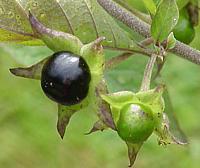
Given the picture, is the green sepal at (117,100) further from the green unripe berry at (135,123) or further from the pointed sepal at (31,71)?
the pointed sepal at (31,71)

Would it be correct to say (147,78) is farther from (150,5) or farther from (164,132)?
(150,5)

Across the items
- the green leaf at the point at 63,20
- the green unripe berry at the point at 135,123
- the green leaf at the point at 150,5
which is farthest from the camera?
the green leaf at the point at 150,5

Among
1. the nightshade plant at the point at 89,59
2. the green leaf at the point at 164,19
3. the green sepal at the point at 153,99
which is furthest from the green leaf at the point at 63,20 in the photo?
the green sepal at the point at 153,99

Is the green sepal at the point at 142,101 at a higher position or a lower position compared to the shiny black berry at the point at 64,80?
lower

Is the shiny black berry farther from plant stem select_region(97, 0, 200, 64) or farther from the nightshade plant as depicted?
plant stem select_region(97, 0, 200, 64)

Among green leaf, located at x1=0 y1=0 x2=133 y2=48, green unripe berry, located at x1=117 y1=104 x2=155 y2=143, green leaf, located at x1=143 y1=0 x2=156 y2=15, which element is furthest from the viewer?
green leaf, located at x1=143 y1=0 x2=156 y2=15

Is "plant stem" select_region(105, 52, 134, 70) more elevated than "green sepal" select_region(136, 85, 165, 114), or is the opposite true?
"green sepal" select_region(136, 85, 165, 114)

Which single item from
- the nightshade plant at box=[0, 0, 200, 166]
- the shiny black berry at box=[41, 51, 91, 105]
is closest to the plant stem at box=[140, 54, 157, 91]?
the nightshade plant at box=[0, 0, 200, 166]
